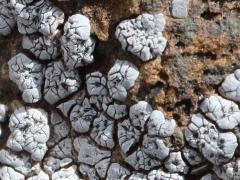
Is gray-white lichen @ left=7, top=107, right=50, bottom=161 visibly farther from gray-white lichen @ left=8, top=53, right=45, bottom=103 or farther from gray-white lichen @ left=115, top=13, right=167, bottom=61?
gray-white lichen @ left=115, top=13, right=167, bottom=61

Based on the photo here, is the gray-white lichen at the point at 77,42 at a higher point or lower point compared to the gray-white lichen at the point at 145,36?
lower

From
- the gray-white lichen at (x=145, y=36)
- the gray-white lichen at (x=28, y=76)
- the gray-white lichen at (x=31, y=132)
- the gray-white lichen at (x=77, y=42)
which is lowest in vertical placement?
the gray-white lichen at (x=31, y=132)

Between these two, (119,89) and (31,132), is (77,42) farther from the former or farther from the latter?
(31,132)

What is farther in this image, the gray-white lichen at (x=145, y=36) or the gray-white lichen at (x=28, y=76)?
the gray-white lichen at (x=28, y=76)

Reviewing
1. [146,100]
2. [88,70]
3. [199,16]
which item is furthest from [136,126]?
[199,16]

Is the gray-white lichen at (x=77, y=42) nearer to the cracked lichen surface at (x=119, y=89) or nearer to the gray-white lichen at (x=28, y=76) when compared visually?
the cracked lichen surface at (x=119, y=89)

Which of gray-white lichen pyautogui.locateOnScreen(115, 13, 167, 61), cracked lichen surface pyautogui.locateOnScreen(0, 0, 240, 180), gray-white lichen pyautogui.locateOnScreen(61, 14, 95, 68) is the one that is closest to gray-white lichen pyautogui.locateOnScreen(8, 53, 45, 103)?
cracked lichen surface pyautogui.locateOnScreen(0, 0, 240, 180)

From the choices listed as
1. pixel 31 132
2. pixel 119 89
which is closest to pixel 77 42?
pixel 119 89

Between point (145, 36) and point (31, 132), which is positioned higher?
point (145, 36)

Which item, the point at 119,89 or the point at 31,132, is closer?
the point at 119,89

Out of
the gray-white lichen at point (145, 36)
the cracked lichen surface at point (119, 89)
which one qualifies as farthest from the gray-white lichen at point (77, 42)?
the gray-white lichen at point (145, 36)
